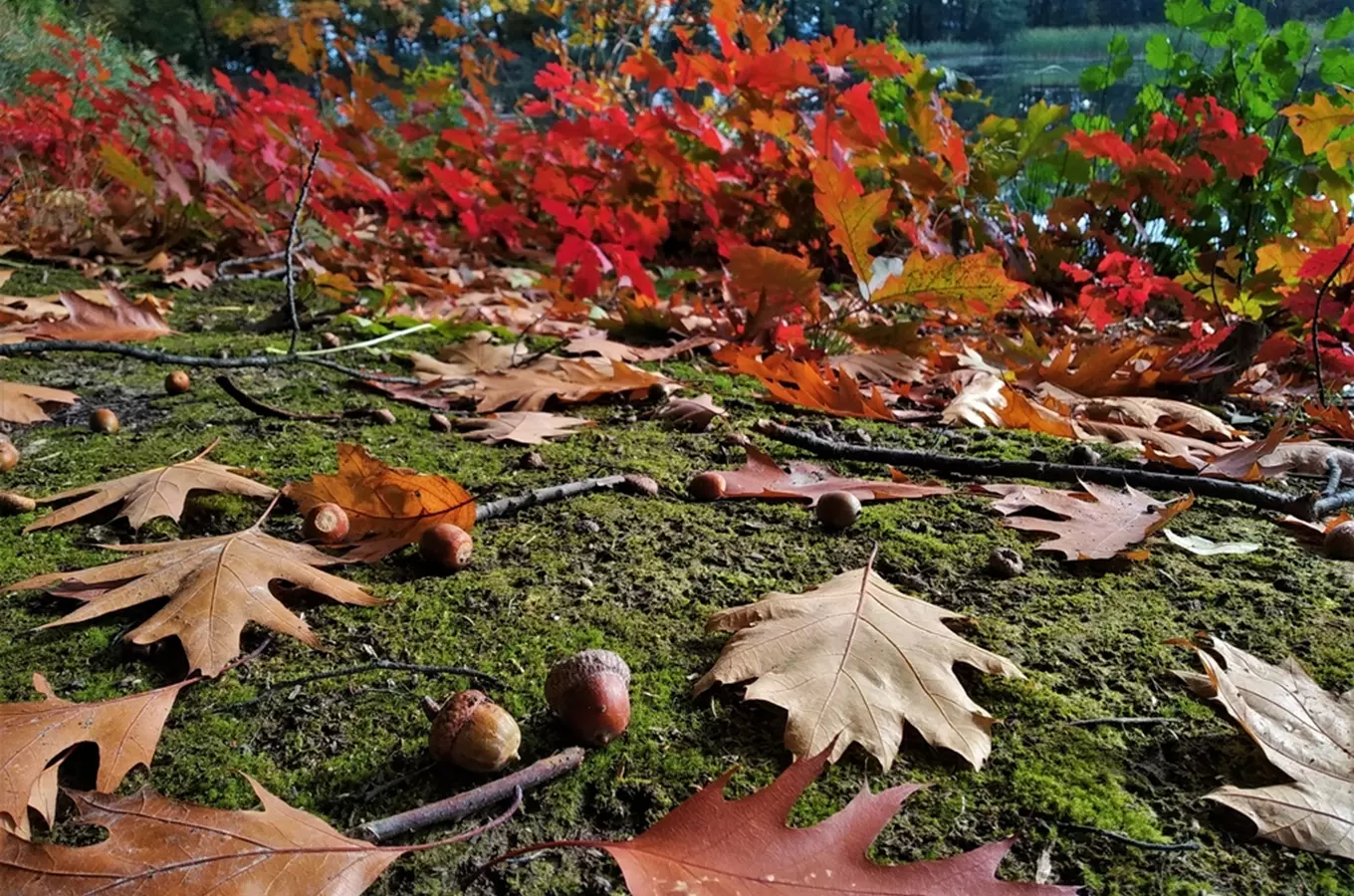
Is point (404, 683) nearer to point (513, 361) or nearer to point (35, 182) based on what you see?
point (513, 361)

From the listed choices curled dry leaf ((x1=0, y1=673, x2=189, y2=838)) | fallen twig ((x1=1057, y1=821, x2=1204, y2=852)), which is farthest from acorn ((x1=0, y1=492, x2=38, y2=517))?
fallen twig ((x1=1057, y1=821, x2=1204, y2=852))

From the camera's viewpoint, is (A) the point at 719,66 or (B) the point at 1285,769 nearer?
(B) the point at 1285,769

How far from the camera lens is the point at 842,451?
5.30 feet

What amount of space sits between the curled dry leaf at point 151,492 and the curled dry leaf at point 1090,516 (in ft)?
4.00

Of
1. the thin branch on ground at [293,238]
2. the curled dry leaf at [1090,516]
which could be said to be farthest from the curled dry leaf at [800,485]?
the thin branch on ground at [293,238]

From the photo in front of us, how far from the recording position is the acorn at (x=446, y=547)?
3.84ft

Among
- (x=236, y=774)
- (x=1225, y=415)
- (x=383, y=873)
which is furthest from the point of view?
(x=1225, y=415)

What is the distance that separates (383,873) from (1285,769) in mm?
785

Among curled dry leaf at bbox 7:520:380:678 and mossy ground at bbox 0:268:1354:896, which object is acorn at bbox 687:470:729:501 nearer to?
mossy ground at bbox 0:268:1354:896

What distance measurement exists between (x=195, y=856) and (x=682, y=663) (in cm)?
51

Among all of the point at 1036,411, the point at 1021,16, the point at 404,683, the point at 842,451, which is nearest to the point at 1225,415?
the point at 1036,411

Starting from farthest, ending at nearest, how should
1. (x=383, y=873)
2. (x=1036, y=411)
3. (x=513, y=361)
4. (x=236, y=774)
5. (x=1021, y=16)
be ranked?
(x=1021, y=16), (x=513, y=361), (x=1036, y=411), (x=236, y=774), (x=383, y=873)

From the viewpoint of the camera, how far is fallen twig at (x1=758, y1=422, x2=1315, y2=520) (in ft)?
4.72

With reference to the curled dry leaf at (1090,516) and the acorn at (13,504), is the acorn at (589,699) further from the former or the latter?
the acorn at (13,504)
